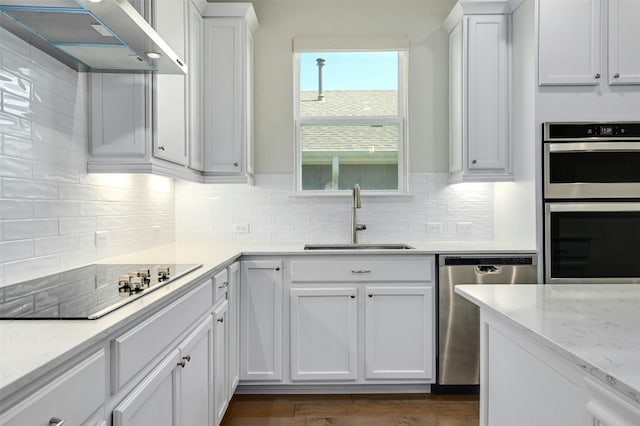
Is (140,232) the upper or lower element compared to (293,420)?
upper

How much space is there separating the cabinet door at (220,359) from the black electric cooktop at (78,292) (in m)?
0.46

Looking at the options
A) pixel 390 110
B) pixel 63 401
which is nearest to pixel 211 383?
pixel 63 401

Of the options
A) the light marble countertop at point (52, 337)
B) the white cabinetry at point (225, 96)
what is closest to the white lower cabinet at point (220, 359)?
the light marble countertop at point (52, 337)

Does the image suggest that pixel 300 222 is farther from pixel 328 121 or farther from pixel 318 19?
pixel 318 19

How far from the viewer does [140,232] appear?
8.64 feet

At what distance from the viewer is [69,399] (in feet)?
2.87

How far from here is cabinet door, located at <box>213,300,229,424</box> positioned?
212cm

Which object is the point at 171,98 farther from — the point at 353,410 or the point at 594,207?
the point at 594,207

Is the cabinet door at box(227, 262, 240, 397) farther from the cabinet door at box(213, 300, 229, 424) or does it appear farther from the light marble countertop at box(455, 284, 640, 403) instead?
the light marble countertop at box(455, 284, 640, 403)

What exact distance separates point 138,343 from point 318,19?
293 cm

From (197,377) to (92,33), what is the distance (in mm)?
1404

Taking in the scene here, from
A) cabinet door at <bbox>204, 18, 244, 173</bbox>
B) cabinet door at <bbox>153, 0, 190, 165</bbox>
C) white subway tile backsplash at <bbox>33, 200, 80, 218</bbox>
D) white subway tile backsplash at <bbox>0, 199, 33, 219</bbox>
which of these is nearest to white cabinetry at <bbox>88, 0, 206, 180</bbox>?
cabinet door at <bbox>153, 0, 190, 165</bbox>

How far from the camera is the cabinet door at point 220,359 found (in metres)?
2.12

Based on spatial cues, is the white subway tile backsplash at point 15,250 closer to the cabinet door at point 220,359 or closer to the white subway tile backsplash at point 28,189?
the white subway tile backsplash at point 28,189
